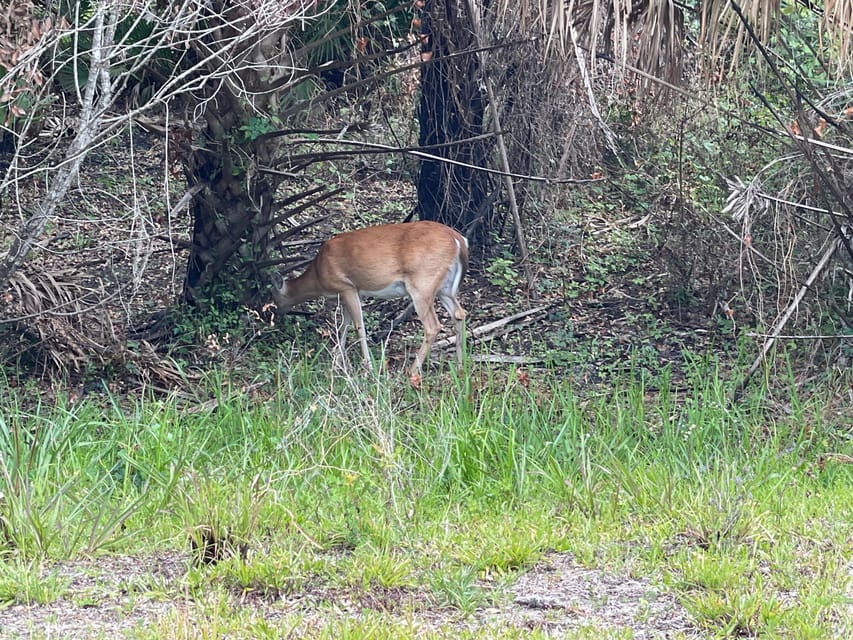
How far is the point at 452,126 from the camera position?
11156 millimetres

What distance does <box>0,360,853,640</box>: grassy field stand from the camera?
402 centimetres

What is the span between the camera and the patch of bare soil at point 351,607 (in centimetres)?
392

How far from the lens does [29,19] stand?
5879 mm

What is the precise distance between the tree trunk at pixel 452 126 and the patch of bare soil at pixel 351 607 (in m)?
5.89

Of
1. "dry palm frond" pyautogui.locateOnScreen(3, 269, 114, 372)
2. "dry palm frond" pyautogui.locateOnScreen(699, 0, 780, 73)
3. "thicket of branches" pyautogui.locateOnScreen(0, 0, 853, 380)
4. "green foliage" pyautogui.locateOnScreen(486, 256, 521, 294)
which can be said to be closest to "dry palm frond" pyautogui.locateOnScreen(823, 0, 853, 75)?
"thicket of branches" pyautogui.locateOnScreen(0, 0, 853, 380)

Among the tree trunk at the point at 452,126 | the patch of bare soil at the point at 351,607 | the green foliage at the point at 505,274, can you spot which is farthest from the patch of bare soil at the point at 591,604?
the green foliage at the point at 505,274

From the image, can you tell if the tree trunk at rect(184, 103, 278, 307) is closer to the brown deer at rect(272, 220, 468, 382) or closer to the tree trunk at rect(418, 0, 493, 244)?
the brown deer at rect(272, 220, 468, 382)

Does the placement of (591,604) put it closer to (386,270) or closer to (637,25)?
(637,25)

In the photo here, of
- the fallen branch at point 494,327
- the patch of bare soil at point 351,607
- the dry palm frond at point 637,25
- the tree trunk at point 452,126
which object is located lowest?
the fallen branch at point 494,327

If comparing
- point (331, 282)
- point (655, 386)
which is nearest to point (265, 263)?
point (331, 282)

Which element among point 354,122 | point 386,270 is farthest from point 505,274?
point 354,122

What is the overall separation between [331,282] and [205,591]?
5.69 m

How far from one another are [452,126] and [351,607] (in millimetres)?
7623

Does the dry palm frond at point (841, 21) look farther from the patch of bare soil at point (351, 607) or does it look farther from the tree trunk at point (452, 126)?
the tree trunk at point (452, 126)
